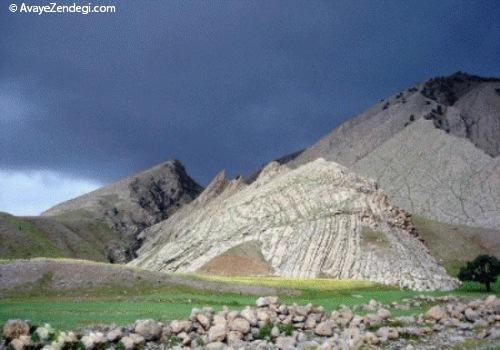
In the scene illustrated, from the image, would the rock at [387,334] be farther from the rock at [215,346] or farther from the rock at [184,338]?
the rock at [184,338]

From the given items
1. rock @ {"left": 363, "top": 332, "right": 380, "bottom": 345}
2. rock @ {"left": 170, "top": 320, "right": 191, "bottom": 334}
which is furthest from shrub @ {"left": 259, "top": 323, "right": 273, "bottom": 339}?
rock @ {"left": 363, "top": 332, "right": 380, "bottom": 345}

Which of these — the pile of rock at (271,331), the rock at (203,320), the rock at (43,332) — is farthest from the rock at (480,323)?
the rock at (43,332)

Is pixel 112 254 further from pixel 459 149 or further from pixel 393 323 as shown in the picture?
pixel 393 323

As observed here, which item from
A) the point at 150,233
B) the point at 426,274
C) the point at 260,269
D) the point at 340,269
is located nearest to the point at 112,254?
the point at 150,233

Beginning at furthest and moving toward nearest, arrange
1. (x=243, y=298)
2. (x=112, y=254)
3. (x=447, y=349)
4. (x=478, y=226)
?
(x=112, y=254), (x=478, y=226), (x=243, y=298), (x=447, y=349)

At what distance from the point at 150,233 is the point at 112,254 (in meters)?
14.0

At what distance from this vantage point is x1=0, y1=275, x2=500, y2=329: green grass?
2989cm

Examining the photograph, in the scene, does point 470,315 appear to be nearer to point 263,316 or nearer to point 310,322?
point 310,322

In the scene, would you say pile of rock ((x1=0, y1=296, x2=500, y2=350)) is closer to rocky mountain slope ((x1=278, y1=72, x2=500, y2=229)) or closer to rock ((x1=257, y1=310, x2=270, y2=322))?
rock ((x1=257, y1=310, x2=270, y2=322))

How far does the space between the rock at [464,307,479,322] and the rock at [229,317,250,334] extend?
15766mm

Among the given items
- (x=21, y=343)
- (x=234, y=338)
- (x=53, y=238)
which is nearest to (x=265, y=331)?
(x=234, y=338)

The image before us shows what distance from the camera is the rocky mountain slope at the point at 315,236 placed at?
3354 inches

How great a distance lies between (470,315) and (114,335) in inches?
895

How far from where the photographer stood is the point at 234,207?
373 ft
